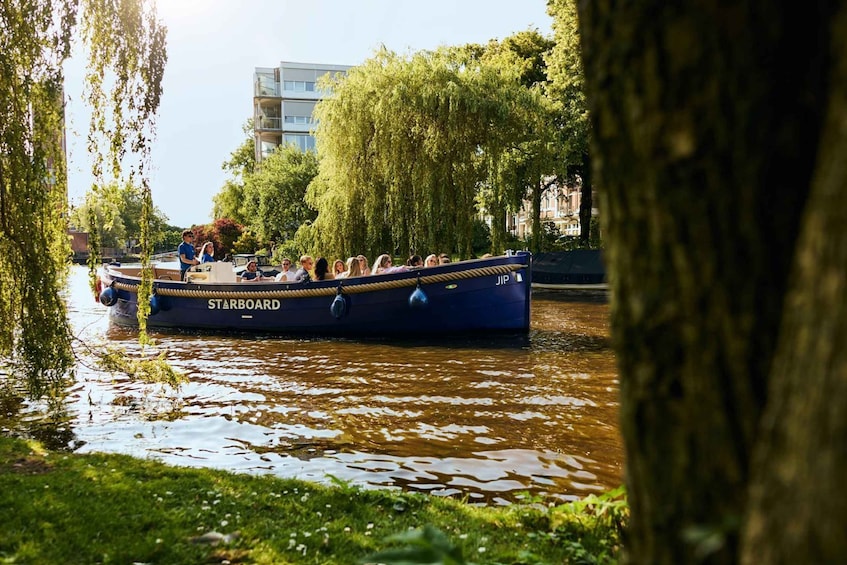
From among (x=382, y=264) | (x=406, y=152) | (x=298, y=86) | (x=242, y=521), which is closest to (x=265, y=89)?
(x=298, y=86)

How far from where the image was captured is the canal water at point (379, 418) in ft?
21.4

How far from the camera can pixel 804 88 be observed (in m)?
1.32

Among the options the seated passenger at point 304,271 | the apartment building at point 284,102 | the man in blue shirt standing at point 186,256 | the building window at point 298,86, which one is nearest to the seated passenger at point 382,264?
the seated passenger at point 304,271

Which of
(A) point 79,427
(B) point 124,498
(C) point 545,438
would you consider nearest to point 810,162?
(B) point 124,498

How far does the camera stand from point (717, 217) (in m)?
1.34

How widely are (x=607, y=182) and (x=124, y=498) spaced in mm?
4488

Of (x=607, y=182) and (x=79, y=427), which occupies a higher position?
(x=607, y=182)

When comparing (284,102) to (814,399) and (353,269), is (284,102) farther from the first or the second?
(814,399)

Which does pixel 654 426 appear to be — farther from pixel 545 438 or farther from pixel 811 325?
pixel 545 438

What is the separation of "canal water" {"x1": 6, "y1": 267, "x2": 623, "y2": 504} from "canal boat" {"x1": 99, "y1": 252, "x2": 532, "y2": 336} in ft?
4.25

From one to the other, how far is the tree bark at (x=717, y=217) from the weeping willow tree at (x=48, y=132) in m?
7.05

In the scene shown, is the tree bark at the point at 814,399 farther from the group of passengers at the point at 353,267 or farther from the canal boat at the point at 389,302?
the group of passengers at the point at 353,267

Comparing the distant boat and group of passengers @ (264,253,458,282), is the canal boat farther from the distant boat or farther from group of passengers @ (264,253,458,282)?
the distant boat

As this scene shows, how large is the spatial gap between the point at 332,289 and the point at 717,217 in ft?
46.7
